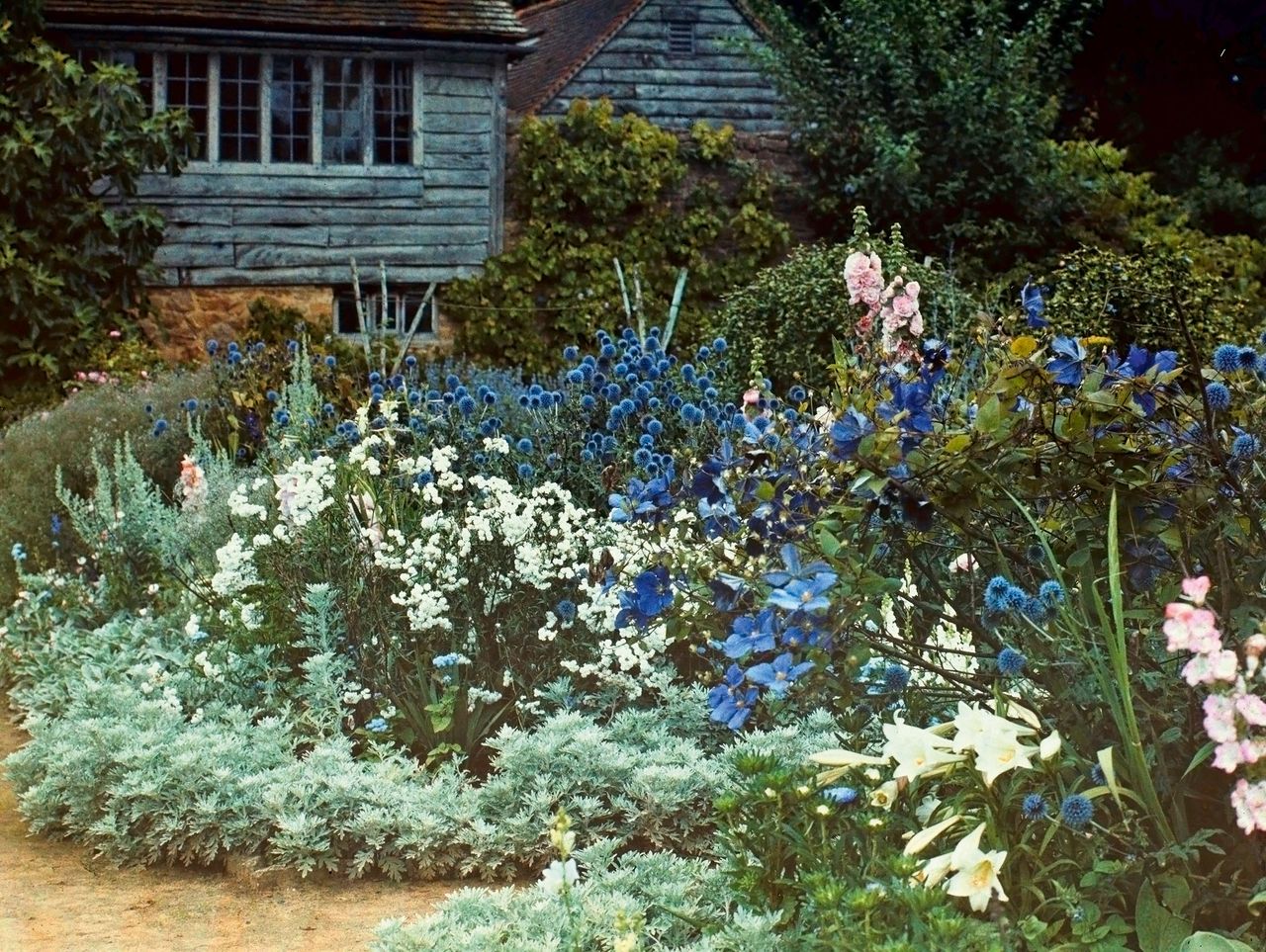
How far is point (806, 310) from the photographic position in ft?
35.4

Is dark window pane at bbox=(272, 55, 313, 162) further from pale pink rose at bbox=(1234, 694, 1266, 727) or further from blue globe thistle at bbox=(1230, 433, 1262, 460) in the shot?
pale pink rose at bbox=(1234, 694, 1266, 727)

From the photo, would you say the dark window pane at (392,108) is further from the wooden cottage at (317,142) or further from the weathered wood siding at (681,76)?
the weathered wood siding at (681,76)

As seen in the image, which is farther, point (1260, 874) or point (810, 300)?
point (810, 300)

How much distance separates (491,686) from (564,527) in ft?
1.95

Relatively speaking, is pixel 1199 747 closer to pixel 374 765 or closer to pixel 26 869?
pixel 374 765

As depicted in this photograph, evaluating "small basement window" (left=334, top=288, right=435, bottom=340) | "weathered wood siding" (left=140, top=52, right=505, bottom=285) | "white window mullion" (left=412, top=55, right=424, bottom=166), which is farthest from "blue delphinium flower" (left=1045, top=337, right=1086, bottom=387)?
"white window mullion" (left=412, top=55, right=424, bottom=166)

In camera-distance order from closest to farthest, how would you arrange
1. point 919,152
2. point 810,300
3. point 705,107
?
point 810,300 → point 919,152 → point 705,107

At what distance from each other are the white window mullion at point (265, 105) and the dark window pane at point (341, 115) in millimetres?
545

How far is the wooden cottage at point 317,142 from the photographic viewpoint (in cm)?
1470

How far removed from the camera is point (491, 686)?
5031mm

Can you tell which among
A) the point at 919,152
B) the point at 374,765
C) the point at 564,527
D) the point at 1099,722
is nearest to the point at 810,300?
the point at 919,152

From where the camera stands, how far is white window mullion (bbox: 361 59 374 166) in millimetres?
15406

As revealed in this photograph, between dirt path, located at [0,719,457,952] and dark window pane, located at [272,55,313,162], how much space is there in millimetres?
11668

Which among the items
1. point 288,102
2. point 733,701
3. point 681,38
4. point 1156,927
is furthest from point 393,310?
point 1156,927
